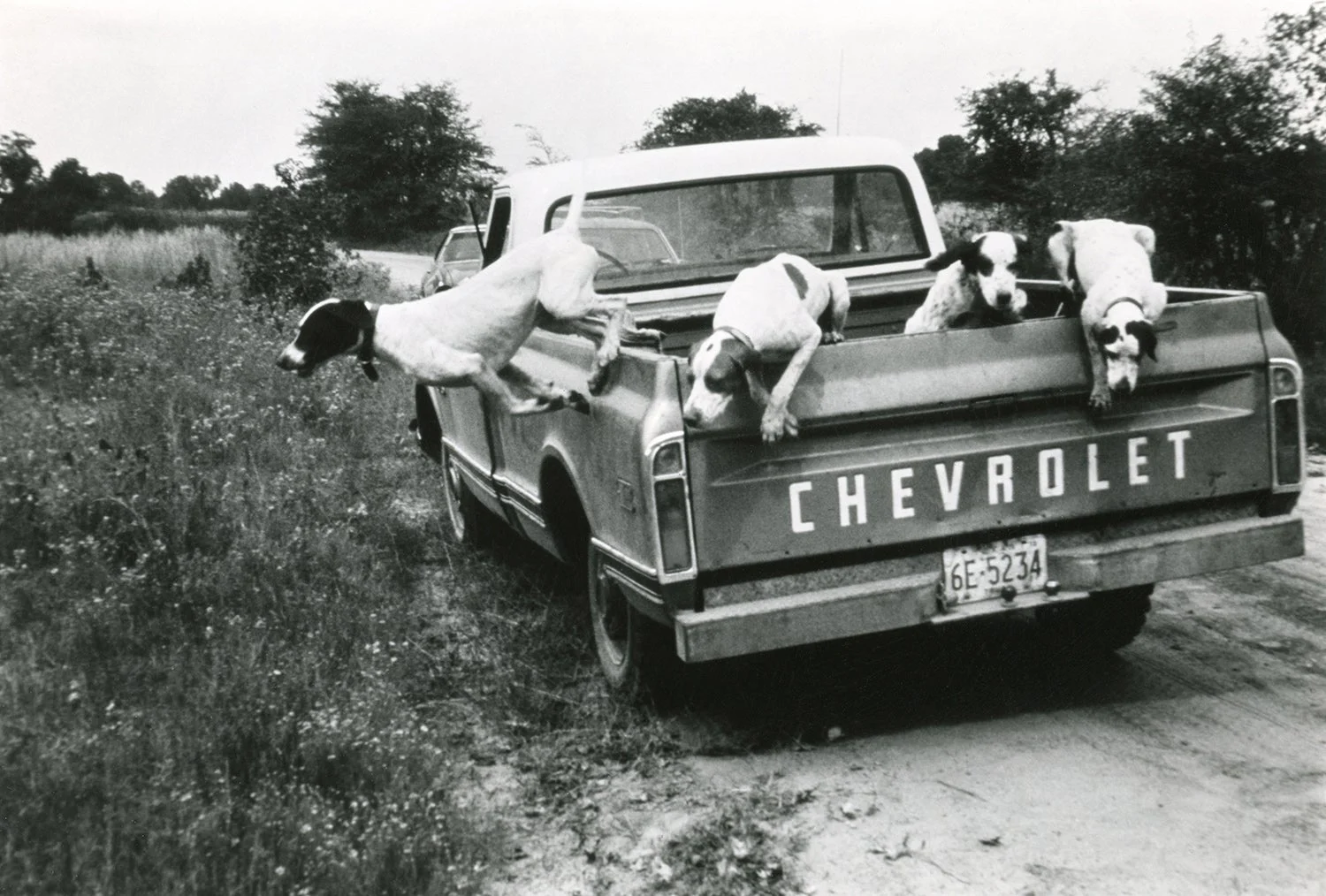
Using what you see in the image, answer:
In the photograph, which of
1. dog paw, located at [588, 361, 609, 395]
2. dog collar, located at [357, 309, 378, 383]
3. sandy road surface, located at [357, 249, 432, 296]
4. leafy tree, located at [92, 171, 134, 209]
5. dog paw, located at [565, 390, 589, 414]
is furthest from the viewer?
sandy road surface, located at [357, 249, 432, 296]

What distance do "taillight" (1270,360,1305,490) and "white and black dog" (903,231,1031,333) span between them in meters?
0.91

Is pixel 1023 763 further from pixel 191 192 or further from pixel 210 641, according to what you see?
pixel 191 192

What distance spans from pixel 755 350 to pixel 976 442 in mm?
800

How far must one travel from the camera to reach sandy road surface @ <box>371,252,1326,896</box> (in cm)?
356

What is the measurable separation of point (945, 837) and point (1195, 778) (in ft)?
2.79

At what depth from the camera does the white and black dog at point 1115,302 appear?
163 inches

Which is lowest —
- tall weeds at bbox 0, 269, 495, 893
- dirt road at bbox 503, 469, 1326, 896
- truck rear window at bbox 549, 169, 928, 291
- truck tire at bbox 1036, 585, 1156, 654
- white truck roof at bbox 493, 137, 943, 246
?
dirt road at bbox 503, 469, 1326, 896

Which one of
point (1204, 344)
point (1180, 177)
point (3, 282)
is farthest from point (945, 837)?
point (3, 282)

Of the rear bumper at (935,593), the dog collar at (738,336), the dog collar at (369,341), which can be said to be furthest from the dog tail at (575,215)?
the rear bumper at (935,593)

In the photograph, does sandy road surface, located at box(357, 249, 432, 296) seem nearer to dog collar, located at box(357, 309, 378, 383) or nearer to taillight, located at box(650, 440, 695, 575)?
dog collar, located at box(357, 309, 378, 383)

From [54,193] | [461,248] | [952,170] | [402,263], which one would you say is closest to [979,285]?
[461,248]

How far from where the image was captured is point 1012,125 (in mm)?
18828

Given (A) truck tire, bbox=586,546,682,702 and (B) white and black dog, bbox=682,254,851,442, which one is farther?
(A) truck tire, bbox=586,546,682,702

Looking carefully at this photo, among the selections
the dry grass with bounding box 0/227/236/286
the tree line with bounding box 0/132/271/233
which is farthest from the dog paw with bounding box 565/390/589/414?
the dry grass with bounding box 0/227/236/286
